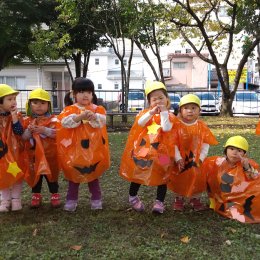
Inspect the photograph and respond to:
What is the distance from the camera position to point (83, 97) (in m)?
3.69

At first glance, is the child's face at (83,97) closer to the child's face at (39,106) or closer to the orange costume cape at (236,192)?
the child's face at (39,106)

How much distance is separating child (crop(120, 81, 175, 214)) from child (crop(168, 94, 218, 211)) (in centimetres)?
12

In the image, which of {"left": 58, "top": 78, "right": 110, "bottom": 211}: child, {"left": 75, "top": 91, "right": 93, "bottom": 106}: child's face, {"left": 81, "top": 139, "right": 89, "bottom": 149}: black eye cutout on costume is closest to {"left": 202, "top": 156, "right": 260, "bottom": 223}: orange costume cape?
{"left": 58, "top": 78, "right": 110, "bottom": 211}: child

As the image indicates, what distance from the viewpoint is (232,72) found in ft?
98.0

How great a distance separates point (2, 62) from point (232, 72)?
58.9ft

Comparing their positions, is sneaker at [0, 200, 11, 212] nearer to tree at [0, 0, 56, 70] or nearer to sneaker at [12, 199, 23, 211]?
sneaker at [12, 199, 23, 211]

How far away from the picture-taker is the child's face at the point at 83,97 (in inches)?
145

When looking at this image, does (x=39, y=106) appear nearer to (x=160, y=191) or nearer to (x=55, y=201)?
(x=55, y=201)

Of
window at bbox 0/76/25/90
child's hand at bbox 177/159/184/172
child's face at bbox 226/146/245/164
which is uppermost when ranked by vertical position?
window at bbox 0/76/25/90

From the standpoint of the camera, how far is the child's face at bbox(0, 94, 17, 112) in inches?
142

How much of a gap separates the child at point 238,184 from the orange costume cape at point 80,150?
1196 mm

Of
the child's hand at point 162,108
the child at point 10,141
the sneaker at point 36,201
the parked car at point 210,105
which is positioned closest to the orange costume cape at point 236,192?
the child's hand at point 162,108

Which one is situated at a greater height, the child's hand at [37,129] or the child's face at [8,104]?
the child's face at [8,104]

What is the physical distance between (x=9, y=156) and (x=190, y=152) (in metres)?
1.72
